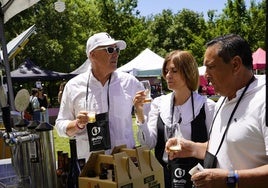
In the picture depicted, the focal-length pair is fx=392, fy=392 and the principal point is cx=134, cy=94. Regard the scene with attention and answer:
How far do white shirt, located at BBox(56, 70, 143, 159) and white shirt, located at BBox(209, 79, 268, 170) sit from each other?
941 millimetres

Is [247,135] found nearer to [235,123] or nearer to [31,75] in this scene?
[235,123]

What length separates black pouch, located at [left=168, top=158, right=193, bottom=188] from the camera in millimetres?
2475

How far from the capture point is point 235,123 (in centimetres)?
182

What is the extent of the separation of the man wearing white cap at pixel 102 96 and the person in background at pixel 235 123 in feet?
2.74

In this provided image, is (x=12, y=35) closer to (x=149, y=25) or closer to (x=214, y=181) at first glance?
(x=214, y=181)

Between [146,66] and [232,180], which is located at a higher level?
[146,66]

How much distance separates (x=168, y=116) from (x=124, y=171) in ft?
3.43

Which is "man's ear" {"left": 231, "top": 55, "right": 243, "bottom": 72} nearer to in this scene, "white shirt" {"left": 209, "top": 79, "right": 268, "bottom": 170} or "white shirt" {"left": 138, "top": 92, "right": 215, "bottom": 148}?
"white shirt" {"left": 209, "top": 79, "right": 268, "bottom": 170}

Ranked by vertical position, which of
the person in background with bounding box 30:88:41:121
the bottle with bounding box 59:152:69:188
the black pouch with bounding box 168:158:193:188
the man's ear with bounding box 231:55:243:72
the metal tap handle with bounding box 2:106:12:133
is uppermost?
the man's ear with bounding box 231:55:243:72

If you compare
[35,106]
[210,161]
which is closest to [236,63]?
[210,161]

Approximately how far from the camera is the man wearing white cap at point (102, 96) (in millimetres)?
2695

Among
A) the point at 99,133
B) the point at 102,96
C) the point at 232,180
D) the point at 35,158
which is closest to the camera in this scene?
the point at 232,180

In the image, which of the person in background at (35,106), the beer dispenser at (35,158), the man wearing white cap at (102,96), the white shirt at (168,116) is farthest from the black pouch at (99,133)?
the person in background at (35,106)

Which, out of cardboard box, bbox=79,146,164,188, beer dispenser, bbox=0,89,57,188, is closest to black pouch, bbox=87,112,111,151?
cardboard box, bbox=79,146,164,188
